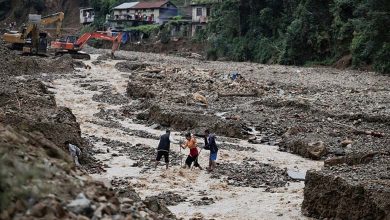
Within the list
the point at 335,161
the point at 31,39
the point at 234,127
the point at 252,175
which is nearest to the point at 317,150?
the point at 335,161

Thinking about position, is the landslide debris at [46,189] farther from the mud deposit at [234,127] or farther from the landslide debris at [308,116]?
the landslide debris at [308,116]

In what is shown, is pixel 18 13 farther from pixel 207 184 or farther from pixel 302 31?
pixel 207 184

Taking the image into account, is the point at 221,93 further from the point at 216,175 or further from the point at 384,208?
the point at 384,208

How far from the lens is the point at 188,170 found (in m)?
18.7

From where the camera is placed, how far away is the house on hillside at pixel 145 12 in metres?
88.1

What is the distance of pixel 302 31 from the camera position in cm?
5391

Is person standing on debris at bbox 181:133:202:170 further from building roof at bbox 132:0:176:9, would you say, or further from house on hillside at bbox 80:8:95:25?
house on hillside at bbox 80:8:95:25

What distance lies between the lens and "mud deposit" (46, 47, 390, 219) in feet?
53.1

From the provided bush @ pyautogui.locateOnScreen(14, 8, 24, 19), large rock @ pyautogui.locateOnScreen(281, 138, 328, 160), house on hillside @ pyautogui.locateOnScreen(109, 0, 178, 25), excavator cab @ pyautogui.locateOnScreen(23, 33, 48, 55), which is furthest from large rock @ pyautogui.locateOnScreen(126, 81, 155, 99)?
bush @ pyautogui.locateOnScreen(14, 8, 24, 19)

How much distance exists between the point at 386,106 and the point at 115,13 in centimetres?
7160

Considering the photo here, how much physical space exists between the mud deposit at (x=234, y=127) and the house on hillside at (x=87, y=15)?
194 feet

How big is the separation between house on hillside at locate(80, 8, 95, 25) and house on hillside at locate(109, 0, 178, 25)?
436 inches

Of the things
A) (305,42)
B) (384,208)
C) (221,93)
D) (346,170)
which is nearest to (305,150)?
(346,170)

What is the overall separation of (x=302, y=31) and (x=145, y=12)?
41.1 meters
